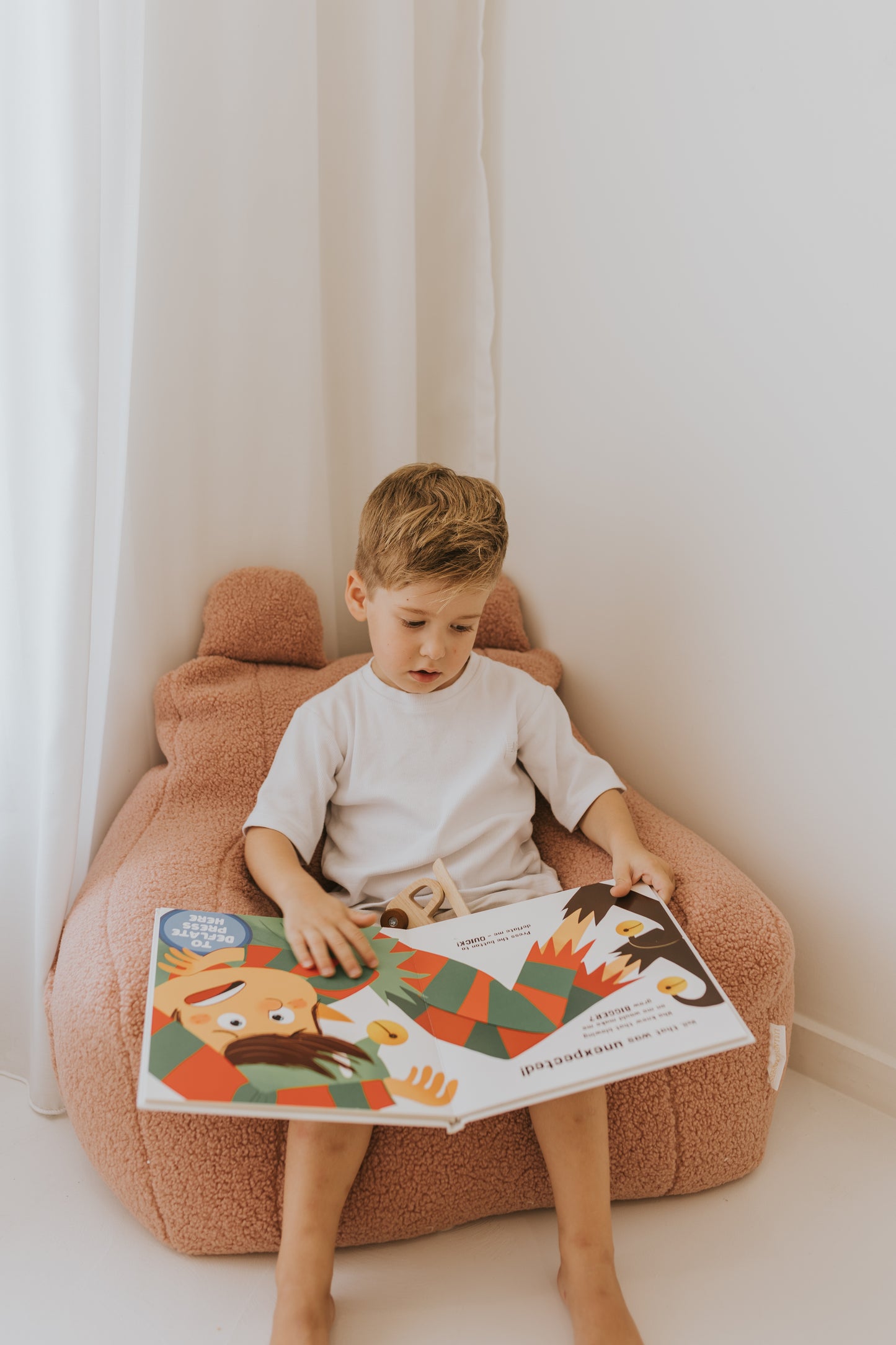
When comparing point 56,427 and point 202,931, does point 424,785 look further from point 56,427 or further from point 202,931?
point 56,427

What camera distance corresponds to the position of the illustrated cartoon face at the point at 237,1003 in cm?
70

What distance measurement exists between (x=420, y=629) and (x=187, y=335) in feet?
1.58

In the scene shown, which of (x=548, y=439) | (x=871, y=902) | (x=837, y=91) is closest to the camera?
(x=837, y=91)

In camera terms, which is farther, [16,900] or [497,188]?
[497,188]

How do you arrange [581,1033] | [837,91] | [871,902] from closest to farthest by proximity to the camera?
[581,1033] < [837,91] < [871,902]

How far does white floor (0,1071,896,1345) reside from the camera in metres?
0.77

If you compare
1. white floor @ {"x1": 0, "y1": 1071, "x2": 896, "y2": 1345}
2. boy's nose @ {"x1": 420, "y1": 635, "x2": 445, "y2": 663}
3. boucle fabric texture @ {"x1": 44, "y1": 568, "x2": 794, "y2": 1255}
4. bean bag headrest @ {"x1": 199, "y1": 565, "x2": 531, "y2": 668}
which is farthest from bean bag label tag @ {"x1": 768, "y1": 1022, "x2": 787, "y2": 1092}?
bean bag headrest @ {"x1": 199, "y1": 565, "x2": 531, "y2": 668}

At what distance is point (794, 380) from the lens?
0.97m

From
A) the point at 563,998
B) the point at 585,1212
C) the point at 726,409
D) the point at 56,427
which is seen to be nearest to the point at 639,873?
the point at 563,998

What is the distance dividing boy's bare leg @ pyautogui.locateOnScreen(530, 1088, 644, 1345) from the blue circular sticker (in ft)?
1.00

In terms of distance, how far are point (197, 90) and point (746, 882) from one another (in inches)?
41.7

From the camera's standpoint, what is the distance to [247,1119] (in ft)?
2.65

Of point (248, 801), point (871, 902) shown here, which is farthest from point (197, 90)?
point (871, 902)

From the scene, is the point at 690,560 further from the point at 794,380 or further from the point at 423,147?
the point at 423,147
